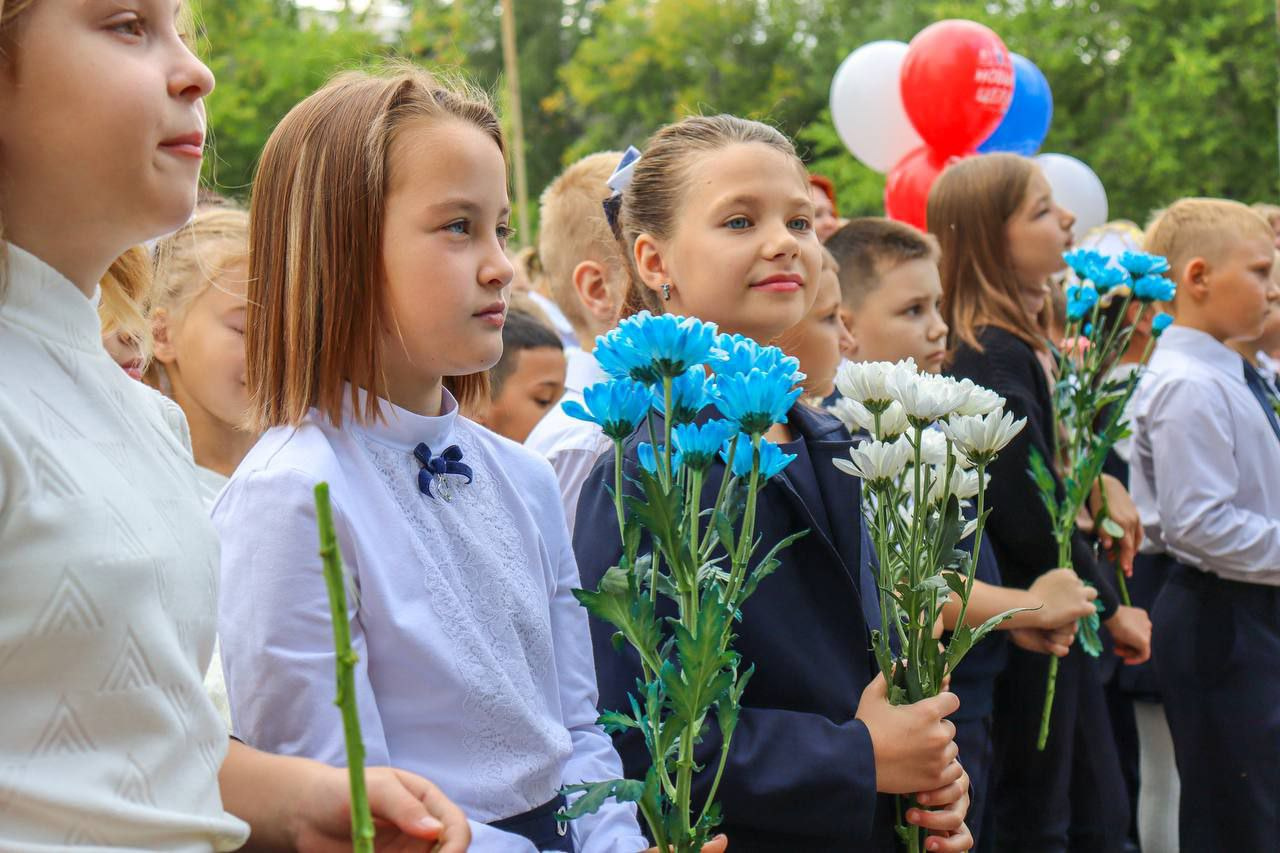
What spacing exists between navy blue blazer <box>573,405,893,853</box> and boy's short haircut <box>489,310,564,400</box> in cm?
219

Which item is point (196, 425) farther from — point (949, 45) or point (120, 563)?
point (949, 45)

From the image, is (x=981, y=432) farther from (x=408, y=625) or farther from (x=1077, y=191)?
(x=1077, y=191)

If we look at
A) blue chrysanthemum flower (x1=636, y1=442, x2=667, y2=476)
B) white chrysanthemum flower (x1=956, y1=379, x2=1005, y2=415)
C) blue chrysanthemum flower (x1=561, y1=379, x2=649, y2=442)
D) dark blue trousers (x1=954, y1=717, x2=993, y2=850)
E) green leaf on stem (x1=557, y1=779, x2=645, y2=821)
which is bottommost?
dark blue trousers (x1=954, y1=717, x2=993, y2=850)

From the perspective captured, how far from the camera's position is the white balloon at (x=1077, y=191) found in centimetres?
943

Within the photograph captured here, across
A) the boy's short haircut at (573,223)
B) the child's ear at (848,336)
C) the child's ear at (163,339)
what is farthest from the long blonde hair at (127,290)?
the child's ear at (848,336)

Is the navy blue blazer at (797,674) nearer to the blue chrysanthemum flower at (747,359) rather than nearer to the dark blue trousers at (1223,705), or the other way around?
the blue chrysanthemum flower at (747,359)

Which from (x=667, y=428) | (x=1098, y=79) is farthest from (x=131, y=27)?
(x=1098, y=79)

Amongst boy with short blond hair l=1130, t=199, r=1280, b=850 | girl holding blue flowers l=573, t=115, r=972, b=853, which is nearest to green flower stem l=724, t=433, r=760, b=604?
girl holding blue flowers l=573, t=115, r=972, b=853

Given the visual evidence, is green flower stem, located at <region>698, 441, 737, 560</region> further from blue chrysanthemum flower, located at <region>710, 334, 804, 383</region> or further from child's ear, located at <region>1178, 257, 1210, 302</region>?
child's ear, located at <region>1178, 257, 1210, 302</region>

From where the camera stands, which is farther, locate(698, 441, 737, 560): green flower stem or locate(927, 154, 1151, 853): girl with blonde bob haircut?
locate(927, 154, 1151, 853): girl with blonde bob haircut

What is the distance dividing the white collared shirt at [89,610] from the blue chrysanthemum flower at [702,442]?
55 centimetres

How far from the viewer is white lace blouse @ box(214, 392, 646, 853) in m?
1.69

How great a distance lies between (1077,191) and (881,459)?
8.15m

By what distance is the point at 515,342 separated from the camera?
4.57 m
